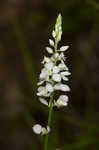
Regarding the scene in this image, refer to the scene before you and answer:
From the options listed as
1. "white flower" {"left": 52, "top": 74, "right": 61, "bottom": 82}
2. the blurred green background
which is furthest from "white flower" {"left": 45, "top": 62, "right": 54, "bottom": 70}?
the blurred green background

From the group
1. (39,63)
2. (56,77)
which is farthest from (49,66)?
(39,63)

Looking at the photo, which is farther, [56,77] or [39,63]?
[39,63]

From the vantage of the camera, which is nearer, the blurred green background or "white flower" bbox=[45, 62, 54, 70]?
"white flower" bbox=[45, 62, 54, 70]

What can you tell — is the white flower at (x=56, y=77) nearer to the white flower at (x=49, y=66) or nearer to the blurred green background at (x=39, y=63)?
the white flower at (x=49, y=66)

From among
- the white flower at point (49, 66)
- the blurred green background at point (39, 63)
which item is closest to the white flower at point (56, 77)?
the white flower at point (49, 66)

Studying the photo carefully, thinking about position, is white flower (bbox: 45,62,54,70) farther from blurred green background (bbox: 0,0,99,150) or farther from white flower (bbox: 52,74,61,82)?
blurred green background (bbox: 0,0,99,150)

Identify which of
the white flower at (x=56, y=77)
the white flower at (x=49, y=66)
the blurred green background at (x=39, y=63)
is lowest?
the white flower at (x=56, y=77)

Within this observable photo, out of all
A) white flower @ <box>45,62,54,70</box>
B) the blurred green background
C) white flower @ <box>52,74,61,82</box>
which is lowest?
white flower @ <box>52,74,61,82</box>

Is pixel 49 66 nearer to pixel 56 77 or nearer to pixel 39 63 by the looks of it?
pixel 56 77
